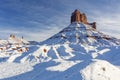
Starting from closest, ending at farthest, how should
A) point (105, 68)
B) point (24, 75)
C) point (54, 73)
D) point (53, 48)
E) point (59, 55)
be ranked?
point (105, 68), point (54, 73), point (24, 75), point (59, 55), point (53, 48)

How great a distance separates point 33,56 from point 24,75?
203ft

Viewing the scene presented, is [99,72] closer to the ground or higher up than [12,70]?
higher up

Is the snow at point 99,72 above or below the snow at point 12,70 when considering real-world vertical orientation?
above

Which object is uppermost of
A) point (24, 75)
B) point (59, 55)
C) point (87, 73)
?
point (87, 73)

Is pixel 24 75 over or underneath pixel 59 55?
over

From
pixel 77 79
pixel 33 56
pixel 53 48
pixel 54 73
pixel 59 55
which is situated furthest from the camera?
pixel 53 48

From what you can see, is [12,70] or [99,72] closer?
[99,72]

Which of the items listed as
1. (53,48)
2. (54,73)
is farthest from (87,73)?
(53,48)

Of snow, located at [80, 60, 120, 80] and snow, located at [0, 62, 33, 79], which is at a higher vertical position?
snow, located at [80, 60, 120, 80]

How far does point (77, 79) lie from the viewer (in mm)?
39312

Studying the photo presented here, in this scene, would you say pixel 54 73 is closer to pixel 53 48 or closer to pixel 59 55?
pixel 59 55

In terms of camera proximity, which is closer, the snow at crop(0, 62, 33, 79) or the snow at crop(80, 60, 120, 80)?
the snow at crop(80, 60, 120, 80)

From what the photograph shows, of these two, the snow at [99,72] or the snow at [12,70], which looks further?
the snow at [12,70]

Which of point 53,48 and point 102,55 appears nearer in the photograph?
point 102,55
